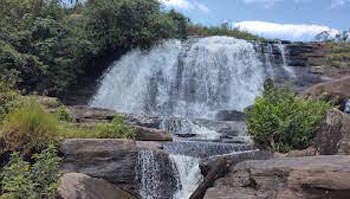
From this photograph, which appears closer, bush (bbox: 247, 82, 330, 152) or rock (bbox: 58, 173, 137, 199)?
rock (bbox: 58, 173, 137, 199)

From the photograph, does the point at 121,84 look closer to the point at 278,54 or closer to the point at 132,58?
the point at 132,58

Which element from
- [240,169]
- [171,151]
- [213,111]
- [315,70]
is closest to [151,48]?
[213,111]

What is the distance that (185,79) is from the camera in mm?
17562

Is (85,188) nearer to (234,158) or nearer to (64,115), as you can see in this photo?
(234,158)

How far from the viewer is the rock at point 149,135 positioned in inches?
396

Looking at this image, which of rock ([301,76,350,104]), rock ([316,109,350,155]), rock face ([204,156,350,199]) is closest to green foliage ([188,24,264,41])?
rock ([301,76,350,104])

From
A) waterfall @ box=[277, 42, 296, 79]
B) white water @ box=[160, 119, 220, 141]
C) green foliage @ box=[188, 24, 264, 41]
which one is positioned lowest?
white water @ box=[160, 119, 220, 141]

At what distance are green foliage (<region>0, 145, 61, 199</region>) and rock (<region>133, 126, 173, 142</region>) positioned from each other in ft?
9.68

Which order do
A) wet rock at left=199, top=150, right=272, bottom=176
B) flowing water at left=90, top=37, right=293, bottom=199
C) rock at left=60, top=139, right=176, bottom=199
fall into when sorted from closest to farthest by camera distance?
wet rock at left=199, top=150, right=272, bottom=176 < rock at left=60, top=139, right=176, bottom=199 < flowing water at left=90, top=37, right=293, bottom=199

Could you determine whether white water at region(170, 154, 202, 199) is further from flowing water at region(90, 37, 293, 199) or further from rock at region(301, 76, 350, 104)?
flowing water at region(90, 37, 293, 199)

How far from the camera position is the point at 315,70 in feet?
60.3

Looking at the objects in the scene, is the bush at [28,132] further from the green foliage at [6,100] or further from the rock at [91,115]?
the rock at [91,115]

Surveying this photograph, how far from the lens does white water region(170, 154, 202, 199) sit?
8.79 meters

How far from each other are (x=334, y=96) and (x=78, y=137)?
22.0ft
